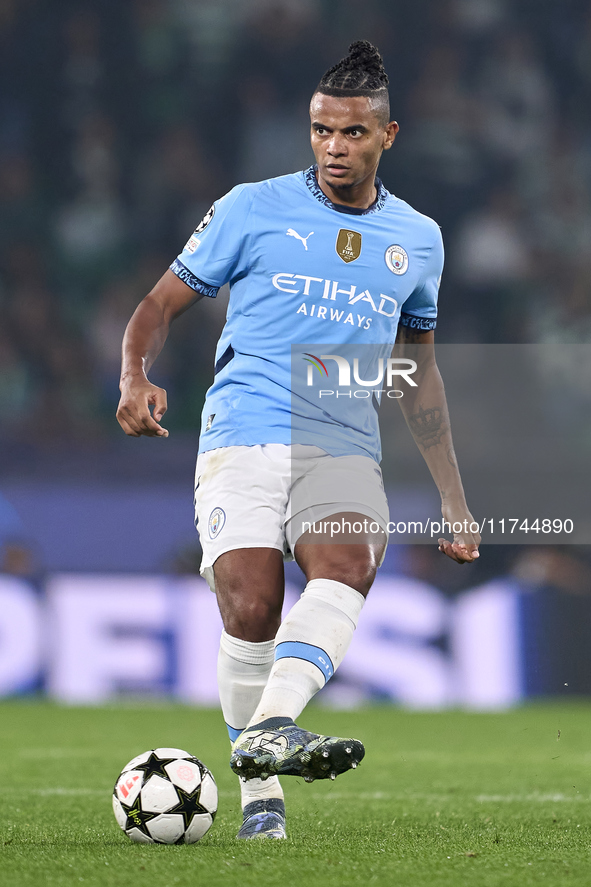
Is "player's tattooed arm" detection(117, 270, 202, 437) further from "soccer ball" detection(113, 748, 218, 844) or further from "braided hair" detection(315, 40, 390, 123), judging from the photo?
"soccer ball" detection(113, 748, 218, 844)

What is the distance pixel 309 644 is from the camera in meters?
3.02

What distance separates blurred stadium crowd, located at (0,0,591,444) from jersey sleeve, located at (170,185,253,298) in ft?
21.3

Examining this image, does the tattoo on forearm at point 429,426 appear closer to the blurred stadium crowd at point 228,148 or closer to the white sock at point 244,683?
the white sock at point 244,683

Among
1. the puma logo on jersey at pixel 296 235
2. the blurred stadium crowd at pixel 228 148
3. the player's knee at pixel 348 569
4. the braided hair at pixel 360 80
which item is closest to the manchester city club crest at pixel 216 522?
the player's knee at pixel 348 569

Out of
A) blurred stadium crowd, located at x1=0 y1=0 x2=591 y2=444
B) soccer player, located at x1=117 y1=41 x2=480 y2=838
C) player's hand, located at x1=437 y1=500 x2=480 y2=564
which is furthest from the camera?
blurred stadium crowd, located at x1=0 y1=0 x2=591 y2=444

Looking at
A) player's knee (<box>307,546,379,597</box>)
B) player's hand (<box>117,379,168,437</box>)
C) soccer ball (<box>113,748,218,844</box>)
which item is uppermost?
player's hand (<box>117,379,168,437</box>)

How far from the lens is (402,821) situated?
12.6ft

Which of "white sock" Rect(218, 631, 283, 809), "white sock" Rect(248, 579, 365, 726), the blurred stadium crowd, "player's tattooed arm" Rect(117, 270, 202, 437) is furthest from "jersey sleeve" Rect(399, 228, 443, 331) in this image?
the blurred stadium crowd

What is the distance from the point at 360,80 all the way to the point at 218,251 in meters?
0.62

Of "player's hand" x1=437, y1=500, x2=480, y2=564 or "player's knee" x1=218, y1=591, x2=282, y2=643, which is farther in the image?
"player's hand" x1=437, y1=500, x2=480, y2=564

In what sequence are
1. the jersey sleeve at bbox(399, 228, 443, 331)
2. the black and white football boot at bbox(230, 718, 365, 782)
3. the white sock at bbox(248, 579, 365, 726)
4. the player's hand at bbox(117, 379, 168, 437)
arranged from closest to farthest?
the black and white football boot at bbox(230, 718, 365, 782), the white sock at bbox(248, 579, 365, 726), the player's hand at bbox(117, 379, 168, 437), the jersey sleeve at bbox(399, 228, 443, 331)

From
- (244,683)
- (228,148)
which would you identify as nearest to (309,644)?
(244,683)

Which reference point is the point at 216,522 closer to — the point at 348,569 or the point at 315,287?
the point at 348,569

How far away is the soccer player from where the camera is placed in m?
3.16
